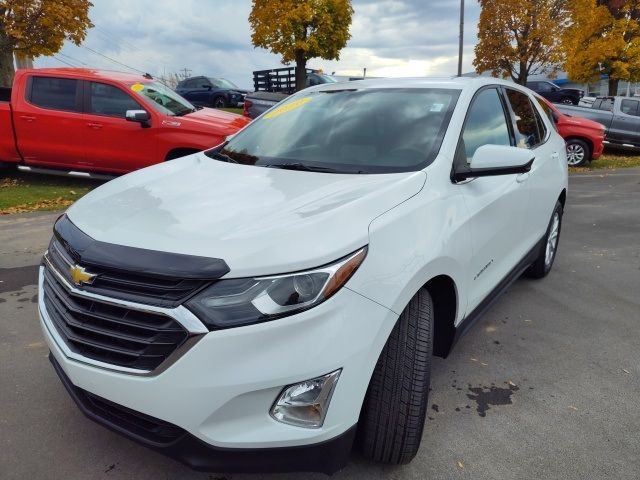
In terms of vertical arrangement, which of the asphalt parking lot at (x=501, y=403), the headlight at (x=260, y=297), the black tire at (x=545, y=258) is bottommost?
the asphalt parking lot at (x=501, y=403)

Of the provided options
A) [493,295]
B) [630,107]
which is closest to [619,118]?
[630,107]

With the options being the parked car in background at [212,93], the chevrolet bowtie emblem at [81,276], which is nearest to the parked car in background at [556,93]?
the parked car in background at [212,93]

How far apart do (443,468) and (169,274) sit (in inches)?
57.5

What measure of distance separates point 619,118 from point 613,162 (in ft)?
4.73

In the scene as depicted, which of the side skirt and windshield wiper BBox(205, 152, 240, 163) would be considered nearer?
the side skirt

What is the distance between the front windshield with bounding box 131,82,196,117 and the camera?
25.8 ft

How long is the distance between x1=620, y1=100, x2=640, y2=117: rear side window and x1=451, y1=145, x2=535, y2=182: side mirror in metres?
13.6

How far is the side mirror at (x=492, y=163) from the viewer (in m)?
2.54

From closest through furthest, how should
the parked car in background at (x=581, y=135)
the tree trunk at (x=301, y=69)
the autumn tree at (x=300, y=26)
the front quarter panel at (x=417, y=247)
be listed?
the front quarter panel at (x=417, y=247), the parked car in background at (x=581, y=135), the autumn tree at (x=300, y=26), the tree trunk at (x=301, y=69)

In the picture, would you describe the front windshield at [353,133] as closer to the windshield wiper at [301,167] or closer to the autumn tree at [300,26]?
the windshield wiper at [301,167]

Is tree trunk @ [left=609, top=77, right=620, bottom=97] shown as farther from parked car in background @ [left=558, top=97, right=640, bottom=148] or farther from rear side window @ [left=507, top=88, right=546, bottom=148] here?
rear side window @ [left=507, top=88, right=546, bottom=148]

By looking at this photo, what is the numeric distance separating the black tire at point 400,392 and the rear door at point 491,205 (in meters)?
0.61

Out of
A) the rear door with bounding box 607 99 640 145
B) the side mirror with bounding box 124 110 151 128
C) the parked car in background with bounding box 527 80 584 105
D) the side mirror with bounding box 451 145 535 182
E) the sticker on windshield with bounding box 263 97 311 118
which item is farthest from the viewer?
the parked car in background with bounding box 527 80 584 105

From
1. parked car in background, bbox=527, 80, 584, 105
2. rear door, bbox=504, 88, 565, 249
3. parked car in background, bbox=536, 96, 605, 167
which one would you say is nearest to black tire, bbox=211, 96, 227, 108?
parked car in background, bbox=536, 96, 605, 167
